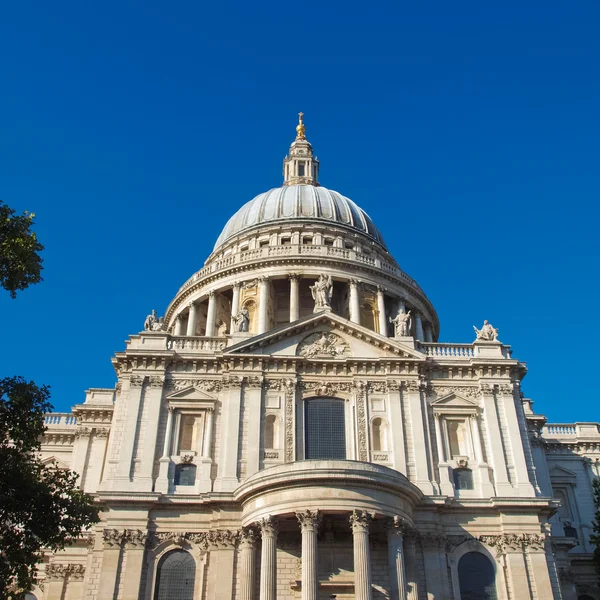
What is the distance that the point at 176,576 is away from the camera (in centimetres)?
3281

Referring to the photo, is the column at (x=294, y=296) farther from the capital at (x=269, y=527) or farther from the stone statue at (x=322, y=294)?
the capital at (x=269, y=527)

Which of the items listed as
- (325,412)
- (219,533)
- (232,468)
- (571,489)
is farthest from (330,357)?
(571,489)

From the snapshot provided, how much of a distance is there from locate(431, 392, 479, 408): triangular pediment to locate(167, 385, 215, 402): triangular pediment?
12.2 metres

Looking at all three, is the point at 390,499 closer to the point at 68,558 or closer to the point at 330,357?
the point at 330,357

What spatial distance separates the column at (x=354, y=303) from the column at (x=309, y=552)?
76.0 feet

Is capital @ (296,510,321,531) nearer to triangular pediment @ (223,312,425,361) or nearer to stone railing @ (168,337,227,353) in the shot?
triangular pediment @ (223,312,425,361)

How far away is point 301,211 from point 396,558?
37488 millimetres

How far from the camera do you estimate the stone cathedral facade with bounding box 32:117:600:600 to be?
103ft

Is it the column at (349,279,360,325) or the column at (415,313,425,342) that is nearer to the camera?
the column at (349,279,360,325)

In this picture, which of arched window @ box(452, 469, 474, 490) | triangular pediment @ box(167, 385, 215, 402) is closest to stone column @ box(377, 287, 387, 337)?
arched window @ box(452, 469, 474, 490)

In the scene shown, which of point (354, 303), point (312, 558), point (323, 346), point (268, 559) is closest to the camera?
point (312, 558)

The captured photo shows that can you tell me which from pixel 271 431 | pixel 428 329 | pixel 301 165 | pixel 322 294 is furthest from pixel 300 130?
pixel 271 431

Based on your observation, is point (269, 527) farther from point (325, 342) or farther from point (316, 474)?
point (325, 342)

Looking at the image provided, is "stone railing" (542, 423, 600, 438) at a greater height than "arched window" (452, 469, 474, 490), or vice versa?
"stone railing" (542, 423, 600, 438)
